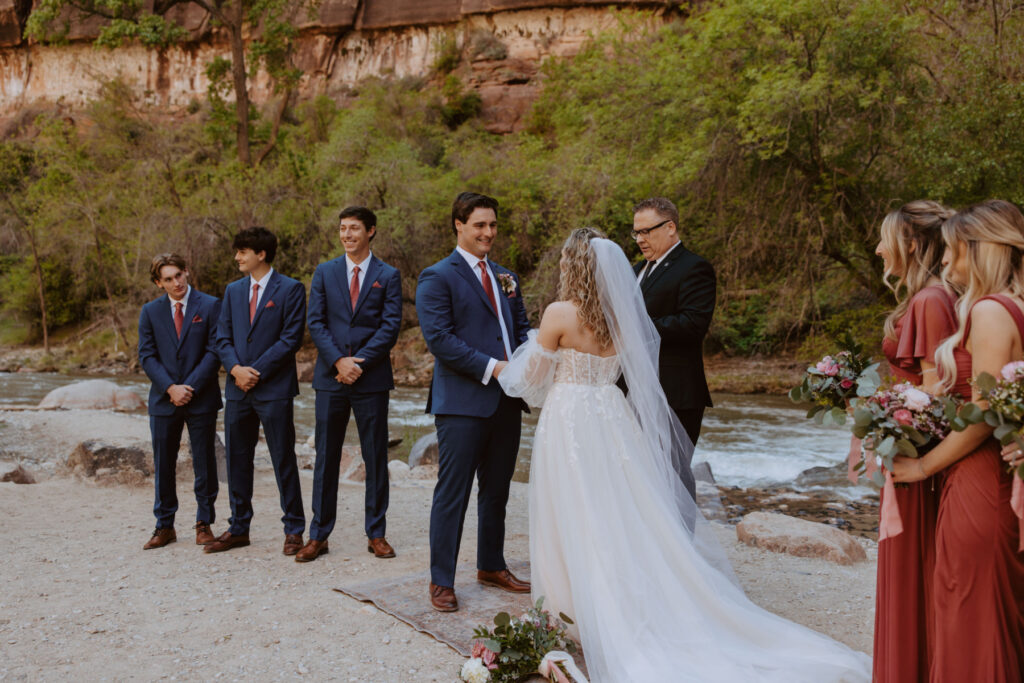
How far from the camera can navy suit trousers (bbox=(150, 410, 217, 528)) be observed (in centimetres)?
570

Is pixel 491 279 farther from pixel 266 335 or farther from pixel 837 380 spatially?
pixel 837 380

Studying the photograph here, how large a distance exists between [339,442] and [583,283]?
252 centimetres

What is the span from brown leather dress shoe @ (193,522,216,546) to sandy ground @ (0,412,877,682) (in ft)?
0.23

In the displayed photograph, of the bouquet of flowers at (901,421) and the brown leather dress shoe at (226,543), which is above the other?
the bouquet of flowers at (901,421)

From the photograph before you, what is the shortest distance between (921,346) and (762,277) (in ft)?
49.8

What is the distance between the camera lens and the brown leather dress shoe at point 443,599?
418 centimetres

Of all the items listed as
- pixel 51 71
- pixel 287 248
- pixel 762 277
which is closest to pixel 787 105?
pixel 762 277

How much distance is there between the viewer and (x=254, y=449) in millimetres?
5590

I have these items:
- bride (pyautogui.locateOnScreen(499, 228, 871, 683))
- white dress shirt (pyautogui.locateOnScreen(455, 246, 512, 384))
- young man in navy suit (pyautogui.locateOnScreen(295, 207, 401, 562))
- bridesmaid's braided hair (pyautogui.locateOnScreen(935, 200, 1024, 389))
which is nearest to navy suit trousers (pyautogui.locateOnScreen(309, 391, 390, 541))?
young man in navy suit (pyautogui.locateOnScreen(295, 207, 401, 562))

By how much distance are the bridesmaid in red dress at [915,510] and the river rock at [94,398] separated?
54.8 feet

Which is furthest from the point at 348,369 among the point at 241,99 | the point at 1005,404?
the point at 241,99

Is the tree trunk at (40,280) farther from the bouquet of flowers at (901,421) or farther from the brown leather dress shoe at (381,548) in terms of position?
the bouquet of flowers at (901,421)

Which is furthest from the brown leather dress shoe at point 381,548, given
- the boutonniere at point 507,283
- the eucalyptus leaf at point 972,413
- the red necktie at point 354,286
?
the eucalyptus leaf at point 972,413

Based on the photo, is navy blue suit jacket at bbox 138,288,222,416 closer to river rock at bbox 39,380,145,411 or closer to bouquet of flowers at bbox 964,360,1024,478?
bouquet of flowers at bbox 964,360,1024,478
